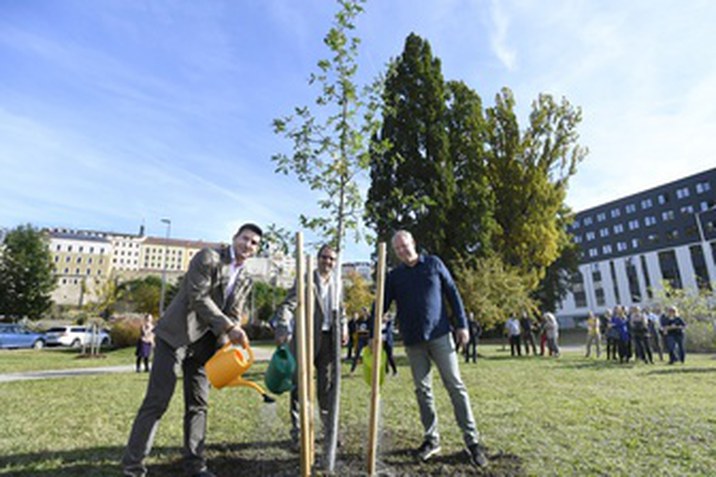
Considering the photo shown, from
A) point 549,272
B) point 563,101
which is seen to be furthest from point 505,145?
point 549,272

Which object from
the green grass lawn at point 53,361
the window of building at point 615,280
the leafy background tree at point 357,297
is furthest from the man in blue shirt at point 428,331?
the window of building at point 615,280

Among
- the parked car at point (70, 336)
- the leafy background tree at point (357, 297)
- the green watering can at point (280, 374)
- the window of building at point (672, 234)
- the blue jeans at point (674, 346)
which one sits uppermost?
the window of building at point (672, 234)

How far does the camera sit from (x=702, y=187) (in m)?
52.6

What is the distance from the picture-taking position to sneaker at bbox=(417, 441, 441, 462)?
3530mm

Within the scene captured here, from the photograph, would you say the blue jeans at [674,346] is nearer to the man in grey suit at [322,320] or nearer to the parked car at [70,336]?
the man in grey suit at [322,320]

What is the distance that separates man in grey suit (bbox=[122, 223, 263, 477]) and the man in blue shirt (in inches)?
58.1

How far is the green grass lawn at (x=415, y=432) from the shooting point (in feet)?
11.0

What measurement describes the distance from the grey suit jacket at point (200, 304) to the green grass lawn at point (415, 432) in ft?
4.02

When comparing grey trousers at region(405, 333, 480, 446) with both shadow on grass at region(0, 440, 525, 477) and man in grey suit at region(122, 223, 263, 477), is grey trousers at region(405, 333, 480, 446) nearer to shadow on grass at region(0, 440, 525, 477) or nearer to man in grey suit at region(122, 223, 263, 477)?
shadow on grass at region(0, 440, 525, 477)

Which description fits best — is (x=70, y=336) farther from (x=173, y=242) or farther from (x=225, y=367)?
(x=173, y=242)

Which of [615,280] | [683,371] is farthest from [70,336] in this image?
[615,280]

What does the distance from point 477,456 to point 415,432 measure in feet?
3.78

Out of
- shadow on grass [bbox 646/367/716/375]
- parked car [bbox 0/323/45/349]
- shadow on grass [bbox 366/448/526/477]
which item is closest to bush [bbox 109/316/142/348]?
parked car [bbox 0/323/45/349]

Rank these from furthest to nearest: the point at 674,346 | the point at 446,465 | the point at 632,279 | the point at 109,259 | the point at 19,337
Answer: the point at 109,259 → the point at 632,279 → the point at 19,337 → the point at 674,346 → the point at 446,465
